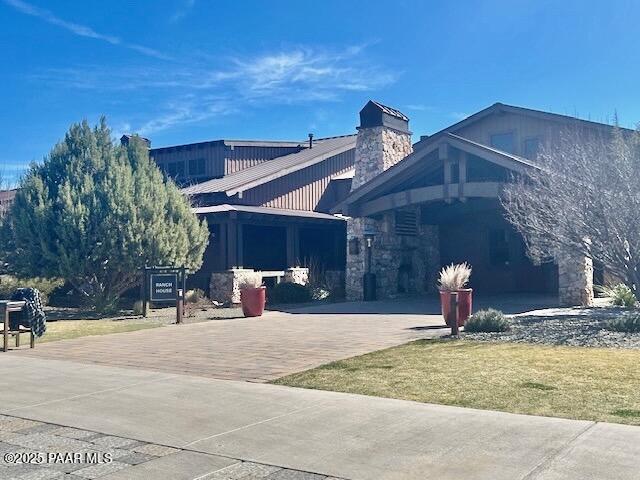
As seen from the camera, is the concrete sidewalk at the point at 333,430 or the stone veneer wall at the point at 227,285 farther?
the stone veneer wall at the point at 227,285

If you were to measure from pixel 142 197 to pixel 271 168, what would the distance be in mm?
9693

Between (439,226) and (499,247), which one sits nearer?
(499,247)

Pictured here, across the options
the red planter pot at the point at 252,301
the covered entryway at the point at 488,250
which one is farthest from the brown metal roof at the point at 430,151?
the red planter pot at the point at 252,301

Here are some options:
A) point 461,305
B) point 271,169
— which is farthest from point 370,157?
point 461,305

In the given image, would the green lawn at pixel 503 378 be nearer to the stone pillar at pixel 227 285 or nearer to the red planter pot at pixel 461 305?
the red planter pot at pixel 461 305

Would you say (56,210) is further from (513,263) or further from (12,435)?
(513,263)

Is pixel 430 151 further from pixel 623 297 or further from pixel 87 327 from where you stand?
pixel 87 327

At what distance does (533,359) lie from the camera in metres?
9.86

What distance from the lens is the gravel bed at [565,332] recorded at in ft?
38.2

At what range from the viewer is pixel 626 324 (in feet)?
41.7

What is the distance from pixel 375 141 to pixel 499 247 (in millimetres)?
6397

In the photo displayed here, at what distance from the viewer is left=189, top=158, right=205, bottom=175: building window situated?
102ft

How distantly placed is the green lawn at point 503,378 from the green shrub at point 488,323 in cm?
177

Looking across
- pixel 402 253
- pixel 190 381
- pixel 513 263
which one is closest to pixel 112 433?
pixel 190 381
